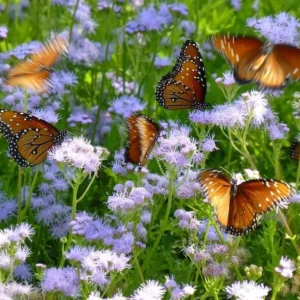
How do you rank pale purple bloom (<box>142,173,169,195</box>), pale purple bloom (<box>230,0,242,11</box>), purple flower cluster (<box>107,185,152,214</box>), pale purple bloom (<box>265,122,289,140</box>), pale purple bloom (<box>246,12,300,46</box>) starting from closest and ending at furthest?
1. purple flower cluster (<box>107,185,152,214</box>)
2. pale purple bloom (<box>142,173,169,195</box>)
3. pale purple bloom (<box>265,122,289,140</box>)
4. pale purple bloom (<box>246,12,300,46</box>)
5. pale purple bloom (<box>230,0,242,11</box>)

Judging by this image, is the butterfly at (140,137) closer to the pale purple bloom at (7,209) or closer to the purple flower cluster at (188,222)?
the purple flower cluster at (188,222)

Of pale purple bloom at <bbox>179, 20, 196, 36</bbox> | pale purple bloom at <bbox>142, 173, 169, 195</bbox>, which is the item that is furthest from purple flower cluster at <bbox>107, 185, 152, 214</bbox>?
pale purple bloom at <bbox>179, 20, 196, 36</bbox>

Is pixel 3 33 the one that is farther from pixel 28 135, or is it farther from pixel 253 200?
pixel 253 200

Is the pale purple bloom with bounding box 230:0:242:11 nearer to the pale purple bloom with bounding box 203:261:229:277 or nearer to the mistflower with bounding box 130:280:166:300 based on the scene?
the pale purple bloom with bounding box 203:261:229:277

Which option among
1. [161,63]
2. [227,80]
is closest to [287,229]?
[227,80]

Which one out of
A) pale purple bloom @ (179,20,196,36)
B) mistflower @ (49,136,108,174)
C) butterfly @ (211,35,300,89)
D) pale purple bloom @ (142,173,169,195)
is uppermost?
pale purple bloom @ (179,20,196,36)
